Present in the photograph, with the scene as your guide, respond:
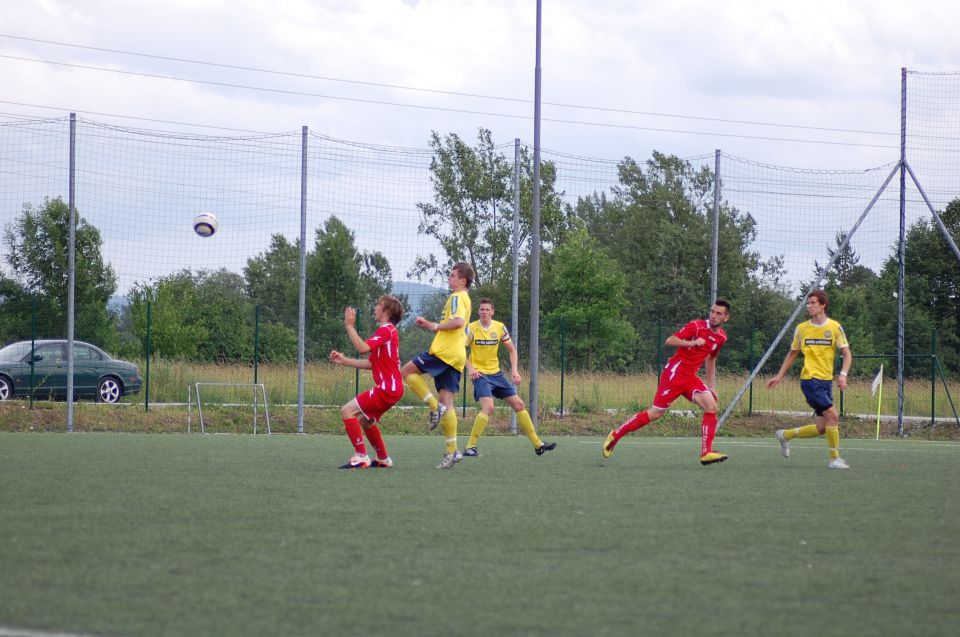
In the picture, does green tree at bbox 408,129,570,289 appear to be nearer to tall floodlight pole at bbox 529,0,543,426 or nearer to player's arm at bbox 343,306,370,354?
tall floodlight pole at bbox 529,0,543,426

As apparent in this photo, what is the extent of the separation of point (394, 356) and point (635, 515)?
3797 millimetres

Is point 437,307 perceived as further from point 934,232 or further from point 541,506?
point 934,232

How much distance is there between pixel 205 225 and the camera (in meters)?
18.8

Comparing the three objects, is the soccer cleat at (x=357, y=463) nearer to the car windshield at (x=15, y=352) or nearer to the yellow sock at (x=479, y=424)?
→ the yellow sock at (x=479, y=424)

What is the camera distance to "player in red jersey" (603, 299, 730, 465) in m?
11.5

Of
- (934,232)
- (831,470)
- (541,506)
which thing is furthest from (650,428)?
(934,232)

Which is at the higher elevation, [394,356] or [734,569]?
[394,356]

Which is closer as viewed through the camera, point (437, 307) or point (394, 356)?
point (394, 356)

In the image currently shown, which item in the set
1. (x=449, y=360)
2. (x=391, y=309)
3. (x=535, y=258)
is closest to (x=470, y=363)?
(x=449, y=360)

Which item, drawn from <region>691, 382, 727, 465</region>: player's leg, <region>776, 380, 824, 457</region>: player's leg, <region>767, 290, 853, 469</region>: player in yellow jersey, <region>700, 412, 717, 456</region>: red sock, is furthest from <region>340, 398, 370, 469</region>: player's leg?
<region>776, 380, 824, 457</region>: player's leg

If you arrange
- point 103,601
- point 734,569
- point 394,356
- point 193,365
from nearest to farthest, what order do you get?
point 103,601 < point 734,569 < point 394,356 < point 193,365

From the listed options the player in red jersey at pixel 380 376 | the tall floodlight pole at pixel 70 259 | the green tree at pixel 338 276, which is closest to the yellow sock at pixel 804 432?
the player in red jersey at pixel 380 376

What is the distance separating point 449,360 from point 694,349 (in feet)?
8.38

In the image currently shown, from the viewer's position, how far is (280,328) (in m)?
23.5
